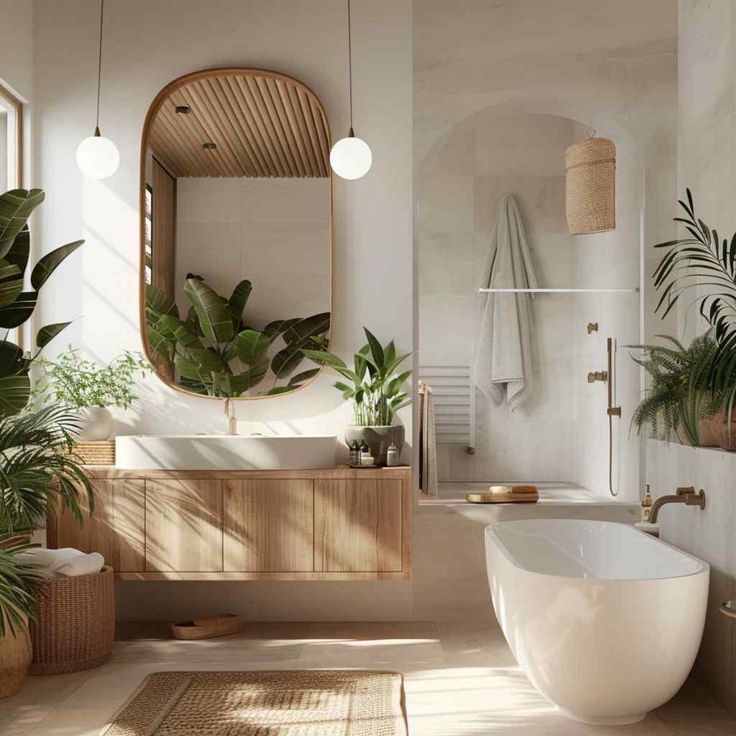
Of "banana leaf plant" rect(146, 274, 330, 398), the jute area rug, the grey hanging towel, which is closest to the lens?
the jute area rug

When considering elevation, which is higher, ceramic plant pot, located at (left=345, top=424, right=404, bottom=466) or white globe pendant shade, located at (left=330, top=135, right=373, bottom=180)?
white globe pendant shade, located at (left=330, top=135, right=373, bottom=180)

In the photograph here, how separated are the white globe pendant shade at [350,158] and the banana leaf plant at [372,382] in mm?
745

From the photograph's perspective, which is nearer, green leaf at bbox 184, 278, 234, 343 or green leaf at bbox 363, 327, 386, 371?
green leaf at bbox 363, 327, 386, 371

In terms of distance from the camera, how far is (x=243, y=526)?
3.86m

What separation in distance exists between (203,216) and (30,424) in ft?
4.69

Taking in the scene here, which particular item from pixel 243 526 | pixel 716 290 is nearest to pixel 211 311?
pixel 243 526

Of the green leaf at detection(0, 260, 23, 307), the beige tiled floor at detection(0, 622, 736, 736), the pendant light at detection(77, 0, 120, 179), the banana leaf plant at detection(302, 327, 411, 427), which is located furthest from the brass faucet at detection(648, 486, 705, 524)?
the pendant light at detection(77, 0, 120, 179)

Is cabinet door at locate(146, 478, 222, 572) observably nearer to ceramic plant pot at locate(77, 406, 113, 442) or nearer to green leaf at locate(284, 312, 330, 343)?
ceramic plant pot at locate(77, 406, 113, 442)

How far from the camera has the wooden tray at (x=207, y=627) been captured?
157 inches

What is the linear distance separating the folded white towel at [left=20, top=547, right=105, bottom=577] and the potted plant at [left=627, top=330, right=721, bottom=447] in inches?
88.4

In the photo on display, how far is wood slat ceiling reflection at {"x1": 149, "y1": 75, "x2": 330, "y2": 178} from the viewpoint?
14.1 ft

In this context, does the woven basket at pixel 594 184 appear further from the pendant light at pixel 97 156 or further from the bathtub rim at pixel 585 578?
the pendant light at pixel 97 156

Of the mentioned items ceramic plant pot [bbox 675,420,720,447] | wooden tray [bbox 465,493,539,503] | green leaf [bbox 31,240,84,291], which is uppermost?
green leaf [bbox 31,240,84,291]

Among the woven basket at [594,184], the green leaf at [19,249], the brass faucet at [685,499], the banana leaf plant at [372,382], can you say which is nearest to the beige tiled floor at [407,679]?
the brass faucet at [685,499]
